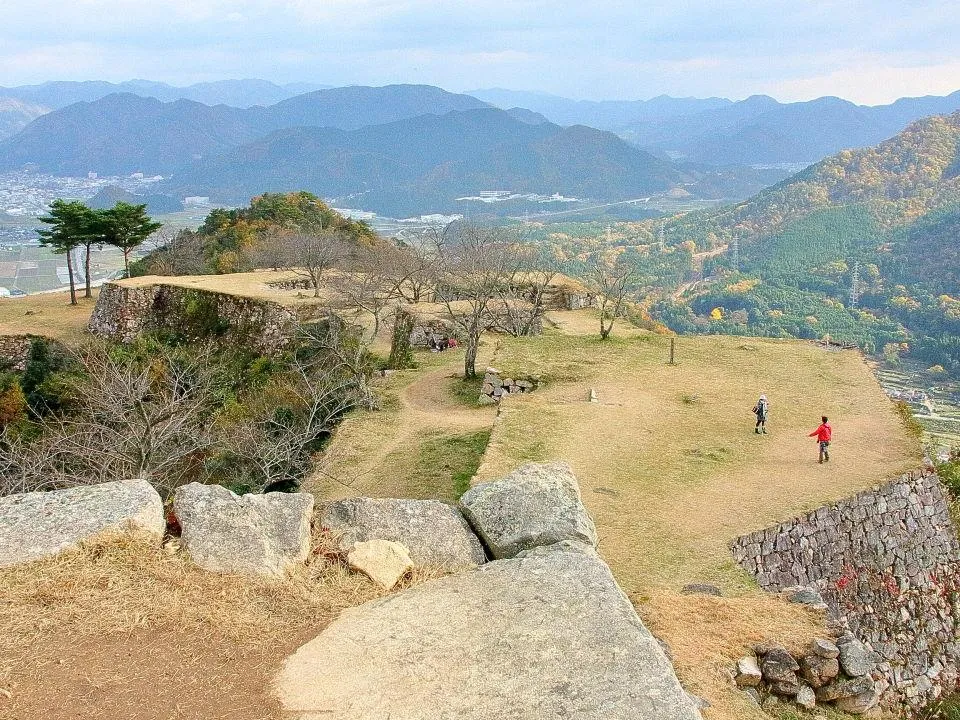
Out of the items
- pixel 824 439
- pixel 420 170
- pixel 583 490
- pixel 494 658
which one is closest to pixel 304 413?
pixel 583 490

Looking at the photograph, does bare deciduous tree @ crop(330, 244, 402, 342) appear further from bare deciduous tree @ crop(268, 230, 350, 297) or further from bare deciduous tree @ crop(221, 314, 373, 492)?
bare deciduous tree @ crop(221, 314, 373, 492)

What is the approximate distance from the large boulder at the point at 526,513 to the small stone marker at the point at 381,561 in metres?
0.83

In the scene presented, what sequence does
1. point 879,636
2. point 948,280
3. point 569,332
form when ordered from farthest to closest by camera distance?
point 948,280, point 569,332, point 879,636

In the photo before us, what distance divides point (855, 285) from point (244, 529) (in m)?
66.4

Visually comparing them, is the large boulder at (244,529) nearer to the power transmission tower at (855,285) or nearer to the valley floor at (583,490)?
the valley floor at (583,490)

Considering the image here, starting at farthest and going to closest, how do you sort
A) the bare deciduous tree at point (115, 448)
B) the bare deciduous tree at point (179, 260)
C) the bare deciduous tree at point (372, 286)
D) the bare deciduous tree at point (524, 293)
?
the bare deciduous tree at point (179, 260)
the bare deciduous tree at point (372, 286)
the bare deciduous tree at point (524, 293)
the bare deciduous tree at point (115, 448)

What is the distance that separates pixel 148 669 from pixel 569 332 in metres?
23.6

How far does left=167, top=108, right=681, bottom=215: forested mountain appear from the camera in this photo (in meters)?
151

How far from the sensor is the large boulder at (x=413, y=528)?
20.5ft

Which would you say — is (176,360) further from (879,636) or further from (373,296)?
(879,636)

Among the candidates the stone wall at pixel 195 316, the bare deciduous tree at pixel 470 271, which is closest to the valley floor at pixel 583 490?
the bare deciduous tree at pixel 470 271

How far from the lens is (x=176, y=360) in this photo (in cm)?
2336

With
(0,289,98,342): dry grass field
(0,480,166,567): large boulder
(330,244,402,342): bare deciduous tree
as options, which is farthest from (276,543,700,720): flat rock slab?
(0,289,98,342): dry grass field

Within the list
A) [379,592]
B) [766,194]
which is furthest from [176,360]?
[766,194]
